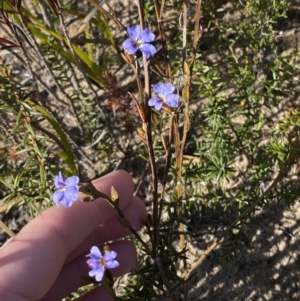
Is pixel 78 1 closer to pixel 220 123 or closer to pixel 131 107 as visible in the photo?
pixel 131 107

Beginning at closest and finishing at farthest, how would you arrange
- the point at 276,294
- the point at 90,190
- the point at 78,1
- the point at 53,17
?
the point at 90,190 → the point at 276,294 → the point at 53,17 → the point at 78,1

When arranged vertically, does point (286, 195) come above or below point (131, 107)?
below

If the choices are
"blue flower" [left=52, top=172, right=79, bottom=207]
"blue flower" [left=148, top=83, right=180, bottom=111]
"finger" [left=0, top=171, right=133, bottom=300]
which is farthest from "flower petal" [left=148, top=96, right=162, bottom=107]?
"finger" [left=0, top=171, right=133, bottom=300]

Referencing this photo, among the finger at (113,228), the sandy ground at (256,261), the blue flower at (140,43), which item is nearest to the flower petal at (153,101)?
the blue flower at (140,43)

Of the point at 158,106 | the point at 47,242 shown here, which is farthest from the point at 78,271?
the point at 158,106

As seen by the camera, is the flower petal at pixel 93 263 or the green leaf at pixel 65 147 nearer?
the flower petal at pixel 93 263

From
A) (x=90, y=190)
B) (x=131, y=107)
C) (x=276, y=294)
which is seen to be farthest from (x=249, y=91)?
(x=90, y=190)

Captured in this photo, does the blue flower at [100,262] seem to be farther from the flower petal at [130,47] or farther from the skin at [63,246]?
the flower petal at [130,47]
